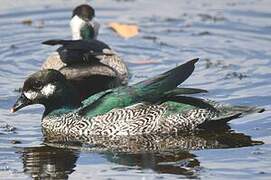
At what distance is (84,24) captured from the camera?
1566cm

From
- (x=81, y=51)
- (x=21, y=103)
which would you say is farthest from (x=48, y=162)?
(x=81, y=51)

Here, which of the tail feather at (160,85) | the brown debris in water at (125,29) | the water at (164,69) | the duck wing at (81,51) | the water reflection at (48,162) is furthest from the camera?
the brown debris in water at (125,29)

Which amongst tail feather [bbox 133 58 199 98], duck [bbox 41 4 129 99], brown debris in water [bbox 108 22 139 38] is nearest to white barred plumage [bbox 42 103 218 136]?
tail feather [bbox 133 58 199 98]

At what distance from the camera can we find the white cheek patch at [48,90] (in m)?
11.5

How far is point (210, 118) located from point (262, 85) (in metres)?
1.94

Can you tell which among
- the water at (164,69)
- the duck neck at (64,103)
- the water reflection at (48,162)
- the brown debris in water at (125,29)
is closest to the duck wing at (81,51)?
the water at (164,69)

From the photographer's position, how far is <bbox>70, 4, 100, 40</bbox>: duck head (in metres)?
15.7

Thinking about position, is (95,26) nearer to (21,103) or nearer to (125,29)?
(125,29)

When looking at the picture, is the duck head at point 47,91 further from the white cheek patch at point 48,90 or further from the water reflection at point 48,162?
the water reflection at point 48,162

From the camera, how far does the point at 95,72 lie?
14141mm

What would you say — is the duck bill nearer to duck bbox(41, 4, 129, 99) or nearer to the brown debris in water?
duck bbox(41, 4, 129, 99)

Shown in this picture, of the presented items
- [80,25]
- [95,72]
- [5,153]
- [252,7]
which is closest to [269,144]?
[5,153]

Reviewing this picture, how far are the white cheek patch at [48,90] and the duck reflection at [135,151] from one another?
46 cm

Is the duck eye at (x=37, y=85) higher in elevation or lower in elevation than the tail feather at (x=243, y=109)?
higher
